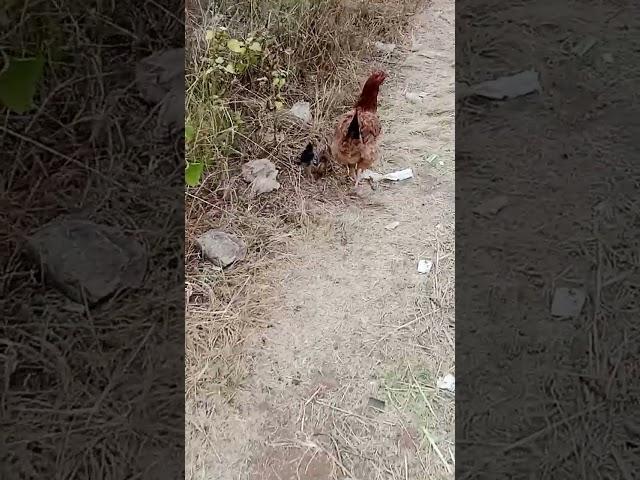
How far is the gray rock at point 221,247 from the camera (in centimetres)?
206

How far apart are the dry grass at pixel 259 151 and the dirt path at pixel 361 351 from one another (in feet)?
0.23

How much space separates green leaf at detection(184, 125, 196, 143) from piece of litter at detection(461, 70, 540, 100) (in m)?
0.91

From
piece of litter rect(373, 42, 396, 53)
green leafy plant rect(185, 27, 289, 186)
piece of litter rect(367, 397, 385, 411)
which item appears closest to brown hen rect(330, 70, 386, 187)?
green leafy plant rect(185, 27, 289, 186)

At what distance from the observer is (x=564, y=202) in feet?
6.89

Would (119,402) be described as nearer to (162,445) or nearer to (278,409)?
(162,445)

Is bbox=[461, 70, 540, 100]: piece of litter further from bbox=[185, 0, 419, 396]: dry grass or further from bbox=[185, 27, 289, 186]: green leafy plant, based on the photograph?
bbox=[185, 27, 289, 186]: green leafy plant

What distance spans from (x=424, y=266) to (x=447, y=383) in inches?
15.7

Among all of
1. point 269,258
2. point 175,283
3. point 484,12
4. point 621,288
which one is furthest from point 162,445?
point 484,12

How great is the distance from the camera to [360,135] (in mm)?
2227

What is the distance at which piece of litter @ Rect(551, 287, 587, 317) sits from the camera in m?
1.85

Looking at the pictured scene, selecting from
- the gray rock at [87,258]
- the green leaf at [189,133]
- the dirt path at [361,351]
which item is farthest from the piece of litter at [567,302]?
the green leaf at [189,133]

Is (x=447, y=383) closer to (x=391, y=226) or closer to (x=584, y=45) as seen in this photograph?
(x=391, y=226)

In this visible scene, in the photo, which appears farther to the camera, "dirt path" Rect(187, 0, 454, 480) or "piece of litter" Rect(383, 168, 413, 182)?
"piece of litter" Rect(383, 168, 413, 182)

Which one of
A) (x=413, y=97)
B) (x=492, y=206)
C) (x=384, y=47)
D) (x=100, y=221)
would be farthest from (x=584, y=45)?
(x=100, y=221)
